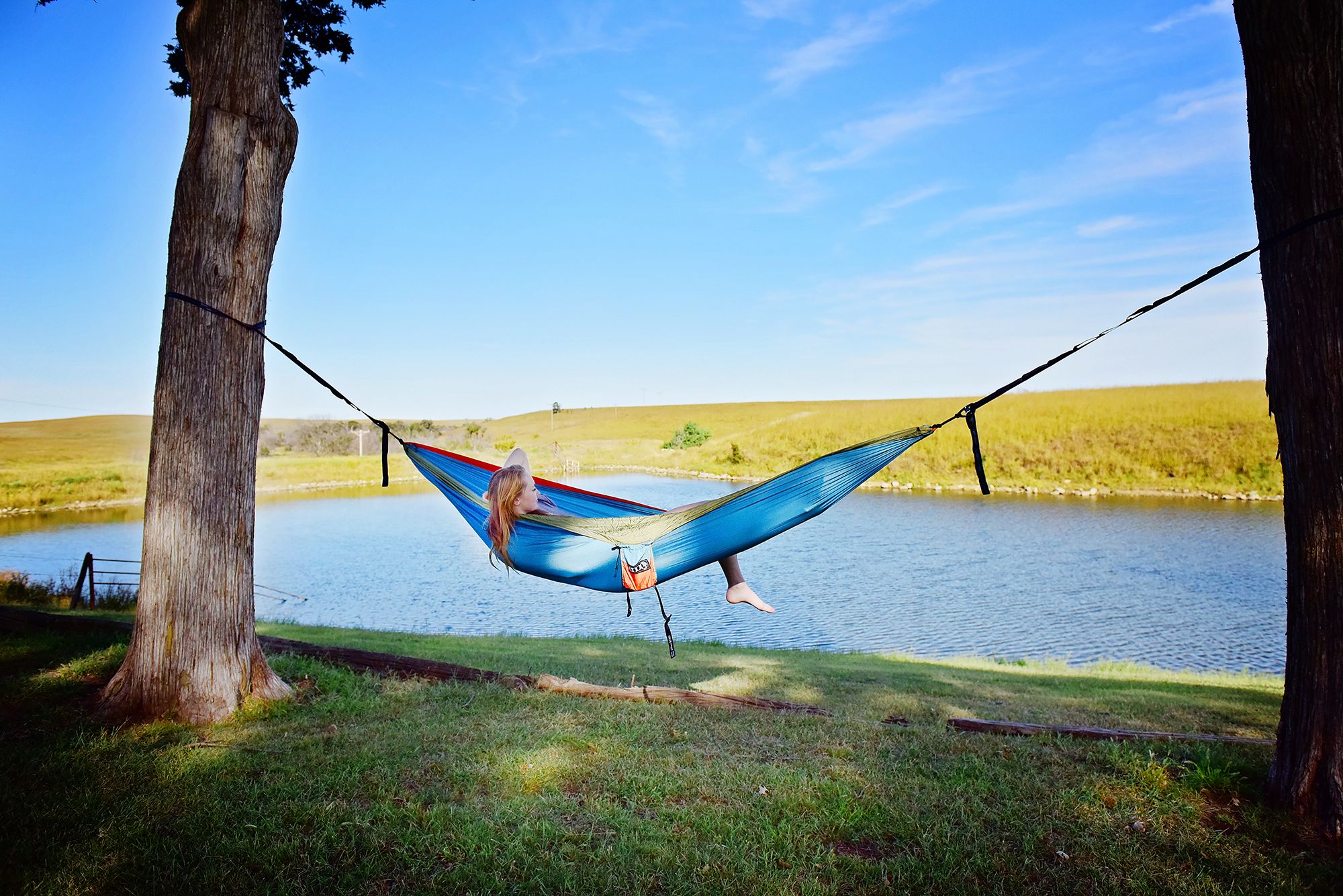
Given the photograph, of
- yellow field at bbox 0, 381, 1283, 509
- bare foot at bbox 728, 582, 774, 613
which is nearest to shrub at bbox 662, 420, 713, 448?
yellow field at bbox 0, 381, 1283, 509

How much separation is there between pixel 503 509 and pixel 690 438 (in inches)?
1461

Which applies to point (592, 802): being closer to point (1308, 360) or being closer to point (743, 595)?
point (743, 595)

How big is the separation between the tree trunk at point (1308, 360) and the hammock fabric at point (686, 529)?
3.10 feet

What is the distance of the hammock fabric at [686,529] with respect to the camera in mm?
2570

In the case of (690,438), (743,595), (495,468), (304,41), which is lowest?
(743,595)

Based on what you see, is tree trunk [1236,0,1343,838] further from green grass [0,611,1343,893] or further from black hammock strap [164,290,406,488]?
black hammock strap [164,290,406,488]

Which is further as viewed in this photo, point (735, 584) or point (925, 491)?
point (925, 491)

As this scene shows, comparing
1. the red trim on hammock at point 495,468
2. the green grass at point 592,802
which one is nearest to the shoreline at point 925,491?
the red trim on hammock at point 495,468

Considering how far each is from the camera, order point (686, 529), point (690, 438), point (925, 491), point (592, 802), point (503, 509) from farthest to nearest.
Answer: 1. point (690, 438)
2. point (925, 491)
3. point (503, 509)
4. point (686, 529)
5. point (592, 802)

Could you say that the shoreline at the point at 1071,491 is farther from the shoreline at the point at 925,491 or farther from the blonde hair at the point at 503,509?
the blonde hair at the point at 503,509

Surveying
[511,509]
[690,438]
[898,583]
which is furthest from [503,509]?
[690,438]

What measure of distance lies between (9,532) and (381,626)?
11.9 meters

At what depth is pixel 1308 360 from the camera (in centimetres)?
190

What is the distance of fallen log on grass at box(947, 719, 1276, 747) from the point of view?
7.93 ft
